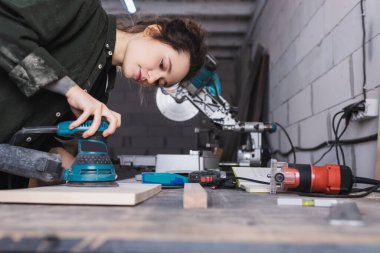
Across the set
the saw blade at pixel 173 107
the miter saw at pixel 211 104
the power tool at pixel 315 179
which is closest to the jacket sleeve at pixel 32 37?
the power tool at pixel 315 179

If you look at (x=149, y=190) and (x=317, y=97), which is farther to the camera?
(x=317, y=97)

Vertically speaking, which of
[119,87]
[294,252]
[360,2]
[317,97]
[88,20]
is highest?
[119,87]

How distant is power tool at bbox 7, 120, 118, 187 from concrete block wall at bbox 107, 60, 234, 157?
4.49 metres

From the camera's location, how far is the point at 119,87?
568 centimetres

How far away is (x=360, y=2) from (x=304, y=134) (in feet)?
3.38

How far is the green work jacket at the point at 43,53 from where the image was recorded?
2.87 feet

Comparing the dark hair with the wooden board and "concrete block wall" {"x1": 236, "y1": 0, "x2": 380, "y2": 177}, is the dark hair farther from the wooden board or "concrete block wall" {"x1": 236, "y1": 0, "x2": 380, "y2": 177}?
the wooden board

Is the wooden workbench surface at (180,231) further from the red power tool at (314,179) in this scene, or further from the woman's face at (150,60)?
the woman's face at (150,60)

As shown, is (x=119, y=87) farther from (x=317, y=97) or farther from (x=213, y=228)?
(x=213, y=228)

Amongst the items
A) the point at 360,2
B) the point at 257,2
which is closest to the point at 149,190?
the point at 360,2

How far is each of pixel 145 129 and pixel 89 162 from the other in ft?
15.3

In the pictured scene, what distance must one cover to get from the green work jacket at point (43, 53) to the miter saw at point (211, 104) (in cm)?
76

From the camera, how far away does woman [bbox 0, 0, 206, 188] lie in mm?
888

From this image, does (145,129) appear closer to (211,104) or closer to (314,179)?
(211,104)
